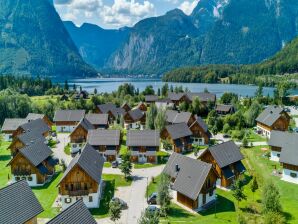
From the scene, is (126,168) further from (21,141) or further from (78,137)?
(21,141)

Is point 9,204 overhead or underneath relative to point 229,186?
overhead

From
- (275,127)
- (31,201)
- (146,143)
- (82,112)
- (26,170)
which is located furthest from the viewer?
(82,112)

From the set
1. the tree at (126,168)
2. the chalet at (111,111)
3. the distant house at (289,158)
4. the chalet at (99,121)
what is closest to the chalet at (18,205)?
the tree at (126,168)

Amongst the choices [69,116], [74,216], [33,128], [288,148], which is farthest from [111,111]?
[74,216]

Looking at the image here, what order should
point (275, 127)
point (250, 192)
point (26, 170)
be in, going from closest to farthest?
1. point (250, 192)
2. point (26, 170)
3. point (275, 127)

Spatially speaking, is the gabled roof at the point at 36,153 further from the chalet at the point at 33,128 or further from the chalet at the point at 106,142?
the chalet at the point at 33,128

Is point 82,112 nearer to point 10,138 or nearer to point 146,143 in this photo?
point 10,138

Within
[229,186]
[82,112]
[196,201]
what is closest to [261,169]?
[229,186]
